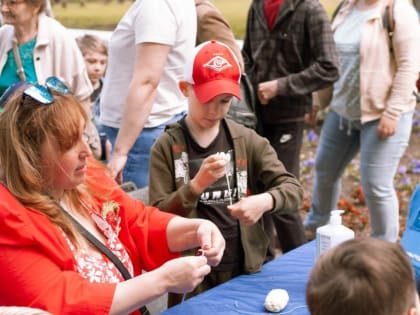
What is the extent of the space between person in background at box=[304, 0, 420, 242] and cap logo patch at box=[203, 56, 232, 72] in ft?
4.16

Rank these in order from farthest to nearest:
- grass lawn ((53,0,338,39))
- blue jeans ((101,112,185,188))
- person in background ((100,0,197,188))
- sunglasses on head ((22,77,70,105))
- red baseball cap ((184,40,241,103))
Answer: grass lawn ((53,0,338,39)), blue jeans ((101,112,185,188)), person in background ((100,0,197,188)), red baseball cap ((184,40,241,103)), sunglasses on head ((22,77,70,105))

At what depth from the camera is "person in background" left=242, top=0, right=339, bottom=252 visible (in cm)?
322

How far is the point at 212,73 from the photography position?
2238 mm

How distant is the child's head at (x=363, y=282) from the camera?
49.4 inches

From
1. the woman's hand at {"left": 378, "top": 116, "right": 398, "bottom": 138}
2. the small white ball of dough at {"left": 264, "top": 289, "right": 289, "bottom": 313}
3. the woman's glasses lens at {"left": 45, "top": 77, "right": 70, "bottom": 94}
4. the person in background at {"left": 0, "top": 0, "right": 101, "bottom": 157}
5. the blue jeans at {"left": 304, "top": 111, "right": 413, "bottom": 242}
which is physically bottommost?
the blue jeans at {"left": 304, "top": 111, "right": 413, "bottom": 242}

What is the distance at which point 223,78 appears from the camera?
7.37 feet

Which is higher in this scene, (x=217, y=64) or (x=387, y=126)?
(x=217, y=64)

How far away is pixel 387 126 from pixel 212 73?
1331 millimetres

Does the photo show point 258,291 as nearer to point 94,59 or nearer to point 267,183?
point 267,183

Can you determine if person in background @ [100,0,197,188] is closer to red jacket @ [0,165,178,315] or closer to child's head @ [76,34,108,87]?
red jacket @ [0,165,178,315]

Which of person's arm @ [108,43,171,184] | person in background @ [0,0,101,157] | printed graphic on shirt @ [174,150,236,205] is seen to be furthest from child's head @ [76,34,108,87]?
printed graphic on shirt @ [174,150,236,205]

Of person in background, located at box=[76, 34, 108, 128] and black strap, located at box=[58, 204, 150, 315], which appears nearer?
black strap, located at box=[58, 204, 150, 315]

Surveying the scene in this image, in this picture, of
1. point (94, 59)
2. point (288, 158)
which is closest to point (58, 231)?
point (288, 158)

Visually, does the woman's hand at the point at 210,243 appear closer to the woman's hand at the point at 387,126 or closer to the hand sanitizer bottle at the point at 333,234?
the hand sanitizer bottle at the point at 333,234
